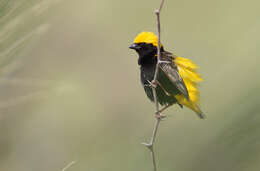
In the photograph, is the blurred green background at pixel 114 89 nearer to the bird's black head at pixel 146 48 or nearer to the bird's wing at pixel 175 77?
the bird's wing at pixel 175 77

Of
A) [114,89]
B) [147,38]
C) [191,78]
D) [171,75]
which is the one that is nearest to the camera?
[171,75]

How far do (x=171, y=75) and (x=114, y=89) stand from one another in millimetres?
2106

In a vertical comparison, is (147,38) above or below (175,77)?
above

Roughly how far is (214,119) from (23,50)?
792 mm

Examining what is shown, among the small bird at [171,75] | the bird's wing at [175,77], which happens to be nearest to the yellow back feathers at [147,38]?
the small bird at [171,75]

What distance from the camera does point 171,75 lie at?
107 inches

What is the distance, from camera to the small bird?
2.73 m

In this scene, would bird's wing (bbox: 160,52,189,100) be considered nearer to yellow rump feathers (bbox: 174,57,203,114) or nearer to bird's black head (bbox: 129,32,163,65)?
yellow rump feathers (bbox: 174,57,203,114)

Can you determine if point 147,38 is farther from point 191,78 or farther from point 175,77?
point 175,77

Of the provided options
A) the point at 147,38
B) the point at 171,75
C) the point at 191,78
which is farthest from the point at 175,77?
the point at 147,38

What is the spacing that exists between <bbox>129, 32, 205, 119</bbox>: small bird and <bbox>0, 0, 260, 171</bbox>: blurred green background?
0.34 feet

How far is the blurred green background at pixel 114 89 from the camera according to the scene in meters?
1.44

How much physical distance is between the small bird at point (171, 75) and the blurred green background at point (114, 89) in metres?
0.10

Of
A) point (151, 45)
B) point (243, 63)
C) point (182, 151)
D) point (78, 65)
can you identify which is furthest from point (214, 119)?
point (78, 65)
